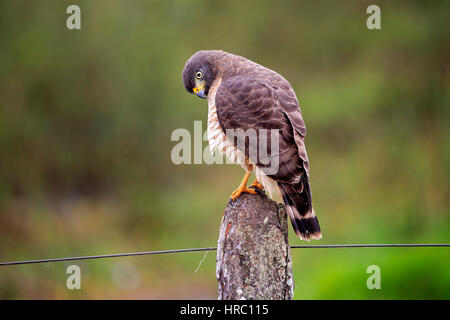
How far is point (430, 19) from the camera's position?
8680 millimetres

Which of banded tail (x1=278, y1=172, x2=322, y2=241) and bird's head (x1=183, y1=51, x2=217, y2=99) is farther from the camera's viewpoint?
bird's head (x1=183, y1=51, x2=217, y2=99)

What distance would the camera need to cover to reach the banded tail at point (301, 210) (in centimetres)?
309

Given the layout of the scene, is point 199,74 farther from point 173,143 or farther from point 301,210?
point 173,143

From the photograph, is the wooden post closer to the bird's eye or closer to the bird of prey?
the bird of prey

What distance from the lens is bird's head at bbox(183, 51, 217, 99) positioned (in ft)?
13.0

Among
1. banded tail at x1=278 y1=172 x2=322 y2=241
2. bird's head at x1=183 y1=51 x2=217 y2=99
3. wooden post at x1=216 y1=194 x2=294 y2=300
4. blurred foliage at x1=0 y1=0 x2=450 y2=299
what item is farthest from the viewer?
blurred foliage at x1=0 y1=0 x2=450 y2=299

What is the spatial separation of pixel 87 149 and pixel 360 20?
205 inches

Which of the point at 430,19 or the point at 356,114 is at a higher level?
the point at 430,19

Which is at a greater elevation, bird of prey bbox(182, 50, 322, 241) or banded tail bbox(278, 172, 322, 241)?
bird of prey bbox(182, 50, 322, 241)

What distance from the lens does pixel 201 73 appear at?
3988 mm

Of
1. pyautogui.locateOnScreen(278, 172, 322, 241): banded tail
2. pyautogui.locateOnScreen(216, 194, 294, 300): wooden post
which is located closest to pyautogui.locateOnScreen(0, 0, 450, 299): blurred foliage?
pyautogui.locateOnScreen(278, 172, 322, 241): banded tail

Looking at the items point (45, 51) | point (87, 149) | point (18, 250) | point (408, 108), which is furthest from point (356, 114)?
point (18, 250)
